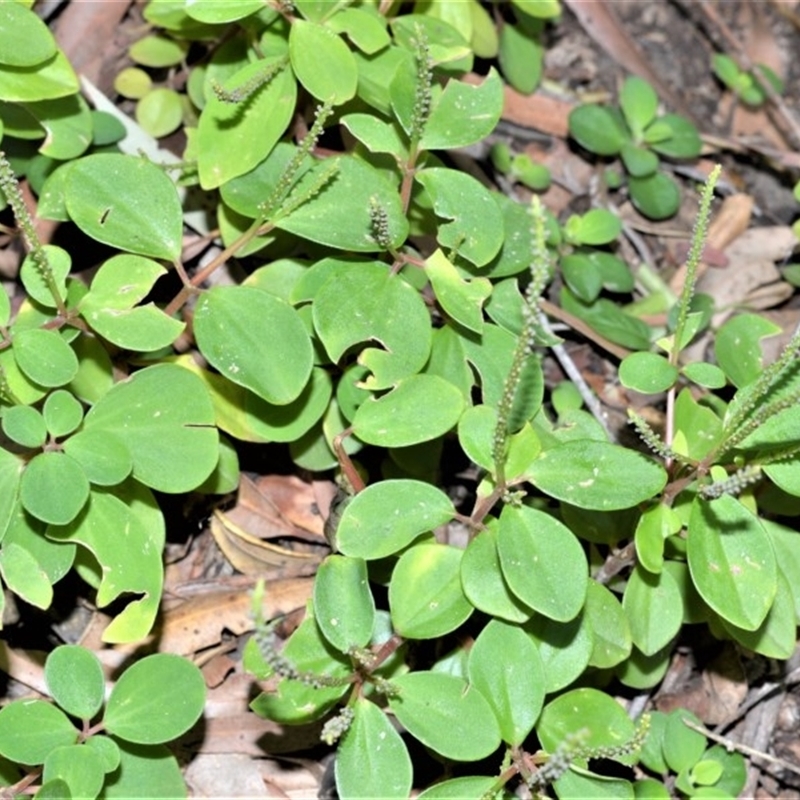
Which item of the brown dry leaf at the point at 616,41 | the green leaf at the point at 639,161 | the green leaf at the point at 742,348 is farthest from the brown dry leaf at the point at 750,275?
the green leaf at the point at 742,348

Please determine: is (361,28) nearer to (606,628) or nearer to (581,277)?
(581,277)

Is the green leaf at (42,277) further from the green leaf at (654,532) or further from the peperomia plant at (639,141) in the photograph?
the peperomia plant at (639,141)

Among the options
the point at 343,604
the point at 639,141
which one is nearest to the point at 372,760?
the point at 343,604

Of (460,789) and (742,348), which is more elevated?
(742,348)

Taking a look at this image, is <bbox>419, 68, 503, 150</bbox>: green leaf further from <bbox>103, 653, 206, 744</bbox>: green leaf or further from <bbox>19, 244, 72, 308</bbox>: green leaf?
<bbox>103, 653, 206, 744</bbox>: green leaf

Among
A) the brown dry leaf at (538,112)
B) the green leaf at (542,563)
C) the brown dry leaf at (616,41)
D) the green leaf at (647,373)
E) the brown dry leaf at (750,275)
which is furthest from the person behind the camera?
the brown dry leaf at (616,41)

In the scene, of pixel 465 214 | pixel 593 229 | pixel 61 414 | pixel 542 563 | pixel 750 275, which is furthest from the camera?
pixel 750 275
